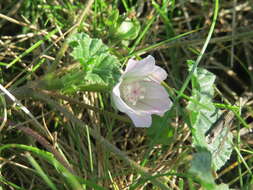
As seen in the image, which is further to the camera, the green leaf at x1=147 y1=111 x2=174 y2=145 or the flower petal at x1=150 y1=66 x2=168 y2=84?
the green leaf at x1=147 y1=111 x2=174 y2=145

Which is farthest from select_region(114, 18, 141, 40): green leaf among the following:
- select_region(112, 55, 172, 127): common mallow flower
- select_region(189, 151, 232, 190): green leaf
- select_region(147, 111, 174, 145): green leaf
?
select_region(189, 151, 232, 190): green leaf

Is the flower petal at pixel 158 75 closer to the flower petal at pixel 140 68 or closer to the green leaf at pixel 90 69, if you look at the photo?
the flower petal at pixel 140 68

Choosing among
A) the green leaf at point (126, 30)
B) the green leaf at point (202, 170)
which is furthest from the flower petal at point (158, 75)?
the green leaf at point (202, 170)

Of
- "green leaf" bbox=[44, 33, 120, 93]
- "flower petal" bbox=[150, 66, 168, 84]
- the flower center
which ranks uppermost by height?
"green leaf" bbox=[44, 33, 120, 93]

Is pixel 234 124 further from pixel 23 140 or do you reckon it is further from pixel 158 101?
pixel 23 140

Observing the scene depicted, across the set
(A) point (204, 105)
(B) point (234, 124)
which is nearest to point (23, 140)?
(A) point (204, 105)

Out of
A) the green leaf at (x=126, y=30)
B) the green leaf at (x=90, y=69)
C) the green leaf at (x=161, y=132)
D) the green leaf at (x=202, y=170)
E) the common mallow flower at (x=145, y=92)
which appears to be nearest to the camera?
the green leaf at (x=202, y=170)

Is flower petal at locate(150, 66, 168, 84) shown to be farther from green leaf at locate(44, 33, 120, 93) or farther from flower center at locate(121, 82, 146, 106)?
green leaf at locate(44, 33, 120, 93)

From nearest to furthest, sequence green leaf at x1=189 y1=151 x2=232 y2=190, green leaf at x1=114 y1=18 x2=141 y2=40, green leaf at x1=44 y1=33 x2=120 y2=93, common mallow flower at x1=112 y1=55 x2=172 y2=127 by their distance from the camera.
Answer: green leaf at x1=189 y1=151 x2=232 y2=190, green leaf at x1=44 y1=33 x2=120 y2=93, common mallow flower at x1=112 y1=55 x2=172 y2=127, green leaf at x1=114 y1=18 x2=141 y2=40

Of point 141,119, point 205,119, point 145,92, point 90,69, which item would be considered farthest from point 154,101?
point 90,69
